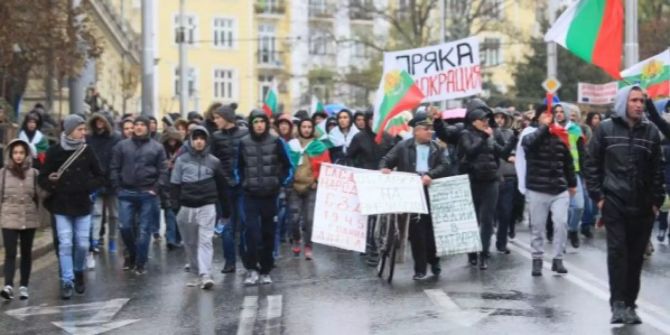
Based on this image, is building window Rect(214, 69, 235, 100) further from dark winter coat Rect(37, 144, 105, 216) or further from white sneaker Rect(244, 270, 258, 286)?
dark winter coat Rect(37, 144, 105, 216)

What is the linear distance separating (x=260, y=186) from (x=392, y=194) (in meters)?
1.39

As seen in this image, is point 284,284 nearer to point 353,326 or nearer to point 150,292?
point 150,292

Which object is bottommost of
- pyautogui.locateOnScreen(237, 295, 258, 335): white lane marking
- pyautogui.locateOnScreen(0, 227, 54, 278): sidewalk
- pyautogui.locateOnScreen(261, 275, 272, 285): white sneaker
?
pyautogui.locateOnScreen(237, 295, 258, 335): white lane marking

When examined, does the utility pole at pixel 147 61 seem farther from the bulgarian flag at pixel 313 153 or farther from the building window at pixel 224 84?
the building window at pixel 224 84

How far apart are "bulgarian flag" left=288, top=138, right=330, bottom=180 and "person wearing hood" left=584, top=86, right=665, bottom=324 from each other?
7.00 meters

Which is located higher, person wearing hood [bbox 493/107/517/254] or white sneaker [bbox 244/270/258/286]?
person wearing hood [bbox 493/107/517/254]

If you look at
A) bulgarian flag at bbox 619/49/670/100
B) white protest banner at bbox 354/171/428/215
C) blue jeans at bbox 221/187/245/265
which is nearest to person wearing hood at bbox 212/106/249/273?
blue jeans at bbox 221/187/245/265

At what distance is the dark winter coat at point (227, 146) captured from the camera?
15977 mm

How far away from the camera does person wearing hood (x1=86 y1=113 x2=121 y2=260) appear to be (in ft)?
56.1

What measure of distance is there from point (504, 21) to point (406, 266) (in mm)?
43469

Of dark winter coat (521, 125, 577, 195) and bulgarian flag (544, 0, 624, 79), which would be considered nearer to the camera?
bulgarian flag (544, 0, 624, 79)

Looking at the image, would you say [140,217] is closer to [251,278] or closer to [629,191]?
[251,278]

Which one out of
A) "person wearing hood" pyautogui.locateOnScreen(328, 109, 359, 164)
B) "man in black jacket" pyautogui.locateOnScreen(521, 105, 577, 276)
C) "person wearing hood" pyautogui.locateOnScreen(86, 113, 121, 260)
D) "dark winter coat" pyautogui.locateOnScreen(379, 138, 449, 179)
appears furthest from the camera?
"person wearing hood" pyautogui.locateOnScreen(328, 109, 359, 164)

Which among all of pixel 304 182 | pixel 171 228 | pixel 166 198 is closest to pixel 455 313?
pixel 304 182
